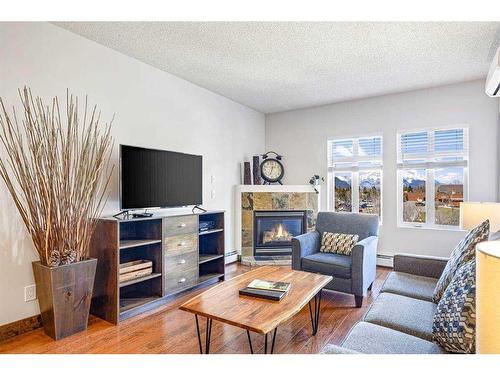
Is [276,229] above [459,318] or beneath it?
beneath

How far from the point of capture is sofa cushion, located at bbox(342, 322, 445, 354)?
4.61ft

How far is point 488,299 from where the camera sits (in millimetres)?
597

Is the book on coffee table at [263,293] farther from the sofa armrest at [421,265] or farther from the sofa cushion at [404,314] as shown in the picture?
the sofa armrest at [421,265]

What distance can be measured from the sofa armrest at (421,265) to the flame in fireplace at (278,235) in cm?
232

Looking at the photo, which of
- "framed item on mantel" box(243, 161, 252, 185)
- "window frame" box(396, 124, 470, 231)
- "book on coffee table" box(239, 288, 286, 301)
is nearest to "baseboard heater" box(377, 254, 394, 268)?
"window frame" box(396, 124, 470, 231)

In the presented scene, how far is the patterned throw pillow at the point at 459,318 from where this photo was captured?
1.26 metres

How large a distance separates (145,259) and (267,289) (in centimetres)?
158

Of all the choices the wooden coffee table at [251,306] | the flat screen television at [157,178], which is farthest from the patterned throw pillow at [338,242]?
the flat screen television at [157,178]

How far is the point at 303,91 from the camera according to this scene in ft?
14.4

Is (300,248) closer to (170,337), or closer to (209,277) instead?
(209,277)

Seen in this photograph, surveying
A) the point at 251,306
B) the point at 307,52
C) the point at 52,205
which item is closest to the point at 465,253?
the point at 251,306

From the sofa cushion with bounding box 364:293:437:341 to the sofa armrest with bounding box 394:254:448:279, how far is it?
0.63 m

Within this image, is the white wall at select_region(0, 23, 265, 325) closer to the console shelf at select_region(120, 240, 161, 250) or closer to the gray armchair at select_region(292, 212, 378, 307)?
the console shelf at select_region(120, 240, 161, 250)
